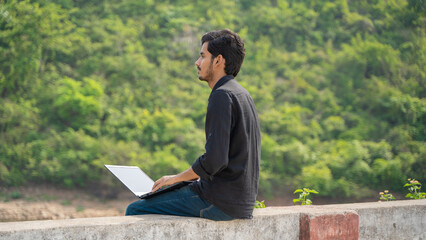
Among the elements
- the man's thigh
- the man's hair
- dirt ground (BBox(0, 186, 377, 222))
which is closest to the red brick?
the man's thigh

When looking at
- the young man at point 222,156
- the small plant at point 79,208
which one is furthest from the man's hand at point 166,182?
the small plant at point 79,208

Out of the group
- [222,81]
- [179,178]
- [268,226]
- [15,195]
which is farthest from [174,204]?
[15,195]

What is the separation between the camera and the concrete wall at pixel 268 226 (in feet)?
6.40

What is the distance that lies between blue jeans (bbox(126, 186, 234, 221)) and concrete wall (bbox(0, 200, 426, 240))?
5 centimetres

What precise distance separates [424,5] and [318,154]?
7501 millimetres

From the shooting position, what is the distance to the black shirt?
2211 millimetres

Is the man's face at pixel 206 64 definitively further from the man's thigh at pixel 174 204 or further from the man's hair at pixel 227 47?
the man's thigh at pixel 174 204

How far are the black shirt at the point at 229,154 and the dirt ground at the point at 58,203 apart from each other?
10.2 meters

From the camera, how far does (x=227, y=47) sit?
2.44 m

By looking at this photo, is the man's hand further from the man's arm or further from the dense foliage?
the dense foliage

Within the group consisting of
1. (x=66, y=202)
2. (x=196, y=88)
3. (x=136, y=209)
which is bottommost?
(x=66, y=202)

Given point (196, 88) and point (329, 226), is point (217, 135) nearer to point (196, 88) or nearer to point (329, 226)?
point (329, 226)

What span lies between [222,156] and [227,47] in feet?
1.85

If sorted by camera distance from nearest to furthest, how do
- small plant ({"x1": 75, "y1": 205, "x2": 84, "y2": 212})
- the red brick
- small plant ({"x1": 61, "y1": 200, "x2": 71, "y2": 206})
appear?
the red brick < small plant ({"x1": 75, "y1": 205, "x2": 84, "y2": 212}) < small plant ({"x1": 61, "y1": 200, "x2": 71, "y2": 206})
